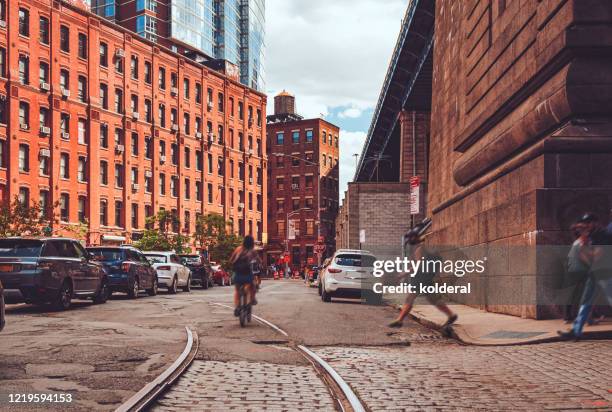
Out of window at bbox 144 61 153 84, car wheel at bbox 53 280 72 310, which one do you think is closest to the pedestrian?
car wheel at bbox 53 280 72 310

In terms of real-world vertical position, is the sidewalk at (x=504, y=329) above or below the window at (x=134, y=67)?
below

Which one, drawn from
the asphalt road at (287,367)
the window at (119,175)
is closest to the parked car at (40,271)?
the asphalt road at (287,367)

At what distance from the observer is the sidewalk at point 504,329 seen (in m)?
11.5

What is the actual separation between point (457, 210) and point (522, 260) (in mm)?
7151

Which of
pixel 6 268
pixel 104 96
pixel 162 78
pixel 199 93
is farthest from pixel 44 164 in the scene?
pixel 6 268

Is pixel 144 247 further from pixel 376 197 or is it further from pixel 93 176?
pixel 376 197

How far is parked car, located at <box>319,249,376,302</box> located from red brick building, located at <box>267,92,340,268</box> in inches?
3244

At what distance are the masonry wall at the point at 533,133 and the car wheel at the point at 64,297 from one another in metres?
9.86

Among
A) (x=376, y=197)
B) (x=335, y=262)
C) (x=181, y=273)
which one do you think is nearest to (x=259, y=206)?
A: (x=376, y=197)

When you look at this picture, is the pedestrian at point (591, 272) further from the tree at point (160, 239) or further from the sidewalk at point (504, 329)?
the tree at point (160, 239)

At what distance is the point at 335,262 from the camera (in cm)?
2383

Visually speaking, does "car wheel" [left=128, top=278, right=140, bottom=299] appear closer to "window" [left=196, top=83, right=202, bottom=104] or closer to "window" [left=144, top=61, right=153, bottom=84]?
"window" [left=144, top=61, right=153, bottom=84]

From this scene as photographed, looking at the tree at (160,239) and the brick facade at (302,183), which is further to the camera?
the brick facade at (302,183)

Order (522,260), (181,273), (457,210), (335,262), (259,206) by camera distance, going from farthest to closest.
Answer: (259,206), (181,273), (335,262), (457,210), (522,260)
